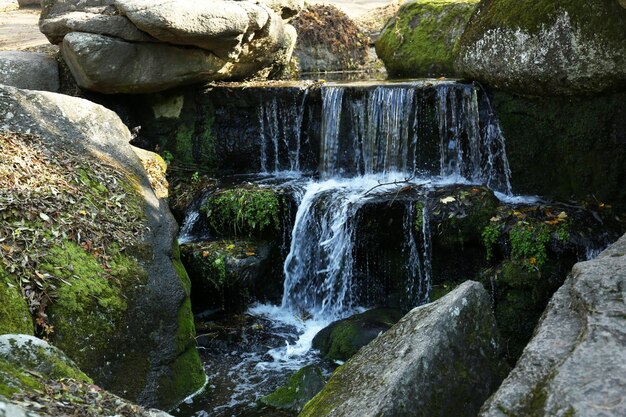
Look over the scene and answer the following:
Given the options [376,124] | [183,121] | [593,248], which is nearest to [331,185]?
[376,124]

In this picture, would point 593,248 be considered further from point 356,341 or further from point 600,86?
point 356,341

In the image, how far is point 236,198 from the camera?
8.62 metres

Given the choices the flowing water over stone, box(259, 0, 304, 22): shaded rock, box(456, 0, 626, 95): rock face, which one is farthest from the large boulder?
box(259, 0, 304, 22): shaded rock

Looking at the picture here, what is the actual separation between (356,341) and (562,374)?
4125mm

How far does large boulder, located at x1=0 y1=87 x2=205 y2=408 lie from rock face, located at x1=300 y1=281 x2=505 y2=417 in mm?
2049

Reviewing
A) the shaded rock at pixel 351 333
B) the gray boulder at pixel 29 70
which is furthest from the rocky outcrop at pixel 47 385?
the gray boulder at pixel 29 70

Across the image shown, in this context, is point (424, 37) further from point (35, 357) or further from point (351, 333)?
point (35, 357)

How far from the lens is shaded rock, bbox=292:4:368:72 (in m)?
14.3

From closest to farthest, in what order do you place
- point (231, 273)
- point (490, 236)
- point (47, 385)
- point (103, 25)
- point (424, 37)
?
point (47, 385) → point (490, 236) → point (231, 273) → point (103, 25) → point (424, 37)

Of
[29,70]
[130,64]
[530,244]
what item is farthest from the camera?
[29,70]

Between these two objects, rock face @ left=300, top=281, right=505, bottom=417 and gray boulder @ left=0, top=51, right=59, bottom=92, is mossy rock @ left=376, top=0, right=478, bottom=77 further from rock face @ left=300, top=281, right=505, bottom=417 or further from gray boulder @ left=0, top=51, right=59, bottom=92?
rock face @ left=300, top=281, right=505, bottom=417

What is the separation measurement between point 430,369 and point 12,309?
122 inches

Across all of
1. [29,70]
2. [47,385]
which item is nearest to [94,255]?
[47,385]

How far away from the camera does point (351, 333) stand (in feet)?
23.1
